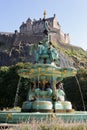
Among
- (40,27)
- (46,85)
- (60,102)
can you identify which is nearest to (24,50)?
(40,27)

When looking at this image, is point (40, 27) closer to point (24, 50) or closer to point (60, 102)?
point (24, 50)

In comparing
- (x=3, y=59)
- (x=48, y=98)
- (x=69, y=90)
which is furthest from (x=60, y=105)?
(x=3, y=59)

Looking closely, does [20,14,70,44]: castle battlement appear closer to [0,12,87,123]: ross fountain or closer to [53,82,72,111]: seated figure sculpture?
[0,12,87,123]: ross fountain

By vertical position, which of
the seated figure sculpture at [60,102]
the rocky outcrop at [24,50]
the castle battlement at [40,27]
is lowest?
the seated figure sculpture at [60,102]

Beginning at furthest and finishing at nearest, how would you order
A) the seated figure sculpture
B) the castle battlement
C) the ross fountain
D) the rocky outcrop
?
the castle battlement, the rocky outcrop, the seated figure sculpture, the ross fountain

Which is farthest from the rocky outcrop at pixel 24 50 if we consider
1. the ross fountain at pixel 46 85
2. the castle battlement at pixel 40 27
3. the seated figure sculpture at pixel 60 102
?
the seated figure sculpture at pixel 60 102

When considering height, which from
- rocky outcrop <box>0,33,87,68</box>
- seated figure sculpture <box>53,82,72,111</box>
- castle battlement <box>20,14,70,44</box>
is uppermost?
castle battlement <box>20,14,70,44</box>

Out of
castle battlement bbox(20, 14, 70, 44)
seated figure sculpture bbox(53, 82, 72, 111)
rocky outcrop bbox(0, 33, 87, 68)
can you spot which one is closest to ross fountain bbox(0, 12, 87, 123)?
seated figure sculpture bbox(53, 82, 72, 111)

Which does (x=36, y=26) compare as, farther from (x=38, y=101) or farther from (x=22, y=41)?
(x=38, y=101)

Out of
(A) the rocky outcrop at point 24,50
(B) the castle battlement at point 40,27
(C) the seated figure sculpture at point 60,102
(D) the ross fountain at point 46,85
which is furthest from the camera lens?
(B) the castle battlement at point 40,27

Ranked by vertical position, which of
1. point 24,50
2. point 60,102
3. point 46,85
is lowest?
point 60,102

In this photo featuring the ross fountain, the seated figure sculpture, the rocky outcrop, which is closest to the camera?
the ross fountain

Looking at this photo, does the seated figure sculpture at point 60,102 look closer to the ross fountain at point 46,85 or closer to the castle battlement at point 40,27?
the ross fountain at point 46,85

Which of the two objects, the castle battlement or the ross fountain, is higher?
the castle battlement
